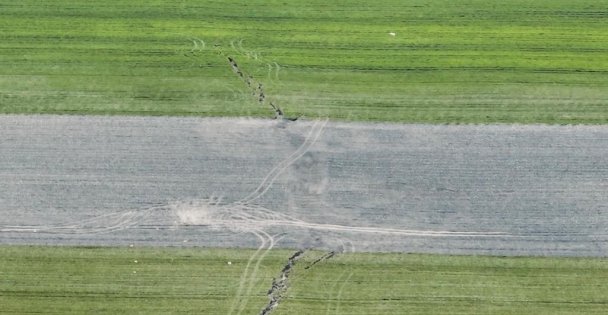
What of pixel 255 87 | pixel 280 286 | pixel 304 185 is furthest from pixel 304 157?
pixel 280 286

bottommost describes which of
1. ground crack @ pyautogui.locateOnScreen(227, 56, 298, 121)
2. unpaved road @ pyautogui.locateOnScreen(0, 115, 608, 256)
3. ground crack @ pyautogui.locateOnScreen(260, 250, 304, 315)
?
ground crack @ pyautogui.locateOnScreen(260, 250, 304, 315)

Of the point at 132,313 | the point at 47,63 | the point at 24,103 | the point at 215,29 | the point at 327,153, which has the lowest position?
the point at 132,313

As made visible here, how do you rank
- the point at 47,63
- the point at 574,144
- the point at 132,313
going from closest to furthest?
the point at 132,313 < the point at 574,144 < the point at 47,63

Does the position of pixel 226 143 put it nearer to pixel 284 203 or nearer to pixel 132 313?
pixel 284 203

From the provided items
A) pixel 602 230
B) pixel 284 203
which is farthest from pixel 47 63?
pixel 602 230

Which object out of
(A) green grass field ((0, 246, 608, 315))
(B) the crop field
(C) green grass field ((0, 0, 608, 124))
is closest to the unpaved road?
(B) the crop field

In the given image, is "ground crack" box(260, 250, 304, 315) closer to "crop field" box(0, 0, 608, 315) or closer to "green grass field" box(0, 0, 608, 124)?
"crop field" box(0, 0, 608, 315)
